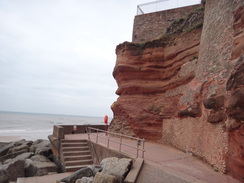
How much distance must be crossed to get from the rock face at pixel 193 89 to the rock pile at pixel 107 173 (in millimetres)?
2840

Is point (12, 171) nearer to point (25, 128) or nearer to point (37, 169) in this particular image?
point (37, 169)

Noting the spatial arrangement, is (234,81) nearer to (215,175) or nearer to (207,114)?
(207,114)

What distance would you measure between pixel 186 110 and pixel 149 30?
28.5 feet

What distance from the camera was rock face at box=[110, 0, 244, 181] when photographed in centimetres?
512

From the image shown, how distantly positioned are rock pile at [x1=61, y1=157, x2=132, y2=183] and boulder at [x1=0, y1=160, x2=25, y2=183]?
10.7 feet

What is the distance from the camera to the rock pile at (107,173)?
526cm

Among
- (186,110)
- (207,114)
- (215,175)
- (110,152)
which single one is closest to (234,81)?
(207,114)

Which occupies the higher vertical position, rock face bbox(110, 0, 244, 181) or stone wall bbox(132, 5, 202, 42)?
stone wall bbox(132, 5, 202, 42)

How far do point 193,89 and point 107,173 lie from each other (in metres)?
5.01

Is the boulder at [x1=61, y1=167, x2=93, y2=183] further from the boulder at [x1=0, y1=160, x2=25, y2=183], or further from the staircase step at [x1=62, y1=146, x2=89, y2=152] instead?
the boulder at [x1=0, y1=160, x2=25, y2=183]

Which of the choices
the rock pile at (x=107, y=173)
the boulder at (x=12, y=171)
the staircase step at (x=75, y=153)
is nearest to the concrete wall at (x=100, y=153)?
the staircase step at (x=75, y=153)

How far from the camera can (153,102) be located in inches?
449

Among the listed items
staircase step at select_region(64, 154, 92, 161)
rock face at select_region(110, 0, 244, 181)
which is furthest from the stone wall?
staircase step at select_region(64, 154, 92, 161)

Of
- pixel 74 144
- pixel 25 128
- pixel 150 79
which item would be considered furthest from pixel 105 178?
pixel 25 128
